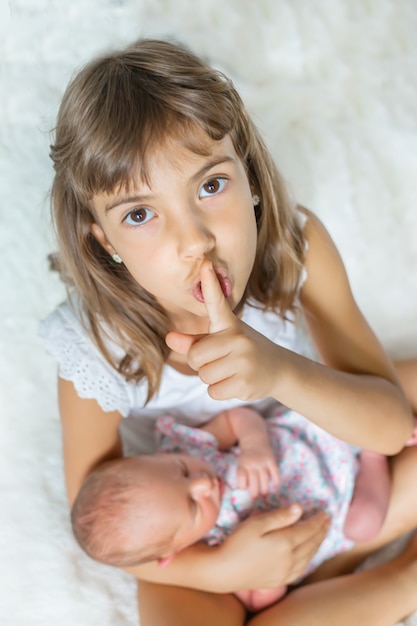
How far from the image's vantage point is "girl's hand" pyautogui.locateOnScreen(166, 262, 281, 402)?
822mm

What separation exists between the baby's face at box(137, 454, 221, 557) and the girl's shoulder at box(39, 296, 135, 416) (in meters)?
0.12

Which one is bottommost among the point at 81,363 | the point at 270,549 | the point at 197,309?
the point at 270,549

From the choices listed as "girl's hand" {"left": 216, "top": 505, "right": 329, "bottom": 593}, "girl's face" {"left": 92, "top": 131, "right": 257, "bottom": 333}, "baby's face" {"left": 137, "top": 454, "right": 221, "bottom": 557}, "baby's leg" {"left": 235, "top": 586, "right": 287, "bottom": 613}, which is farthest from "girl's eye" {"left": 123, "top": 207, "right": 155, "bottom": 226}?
"baby's leg" {"left": 235, "top": 586, "right": 287, "bottom": 613}

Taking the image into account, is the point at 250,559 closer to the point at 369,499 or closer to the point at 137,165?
the point at 369,499

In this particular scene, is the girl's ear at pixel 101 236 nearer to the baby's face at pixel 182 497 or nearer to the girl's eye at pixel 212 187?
the girl's eye at pixel 212 187

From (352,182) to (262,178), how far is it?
424 millimetres

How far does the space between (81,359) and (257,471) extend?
1.00ft

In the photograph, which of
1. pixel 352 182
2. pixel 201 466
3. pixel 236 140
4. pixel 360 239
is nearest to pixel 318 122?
pixel 352 182

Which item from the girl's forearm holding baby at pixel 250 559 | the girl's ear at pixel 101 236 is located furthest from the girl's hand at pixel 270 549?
the girl's ear at pixel 101 236

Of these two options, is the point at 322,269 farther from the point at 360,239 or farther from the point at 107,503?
the point at 107,503

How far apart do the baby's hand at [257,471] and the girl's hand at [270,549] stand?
4 cm

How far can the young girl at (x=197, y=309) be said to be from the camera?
2.79ft

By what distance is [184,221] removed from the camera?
86 cm

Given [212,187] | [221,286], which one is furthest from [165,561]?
[212,187]
